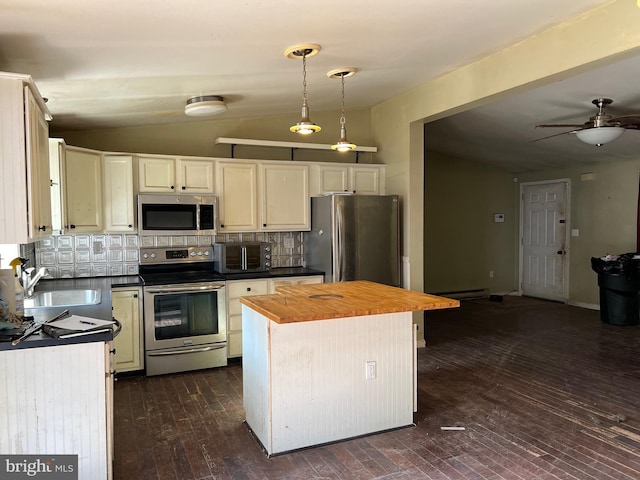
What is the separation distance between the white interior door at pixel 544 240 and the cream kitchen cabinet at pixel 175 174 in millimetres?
5879

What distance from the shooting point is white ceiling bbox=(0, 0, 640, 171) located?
2.28 meters

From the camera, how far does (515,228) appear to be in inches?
335

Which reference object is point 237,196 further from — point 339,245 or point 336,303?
point 336,303

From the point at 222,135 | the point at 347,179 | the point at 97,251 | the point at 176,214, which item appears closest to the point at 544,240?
the point at 347,179

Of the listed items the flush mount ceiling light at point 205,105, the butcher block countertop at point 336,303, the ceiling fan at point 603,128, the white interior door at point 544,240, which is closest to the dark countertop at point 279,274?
the butcher block countertop at point 336,303

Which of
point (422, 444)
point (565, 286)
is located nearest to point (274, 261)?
point (422, 444)

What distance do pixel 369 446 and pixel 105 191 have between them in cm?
316

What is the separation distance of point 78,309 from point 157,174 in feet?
6.24

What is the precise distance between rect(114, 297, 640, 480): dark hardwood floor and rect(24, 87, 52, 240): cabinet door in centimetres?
144

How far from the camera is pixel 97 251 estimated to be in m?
4.56

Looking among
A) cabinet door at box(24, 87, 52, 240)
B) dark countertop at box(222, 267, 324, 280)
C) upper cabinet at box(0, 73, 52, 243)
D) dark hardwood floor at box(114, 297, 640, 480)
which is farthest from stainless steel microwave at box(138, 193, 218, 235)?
upper cabinet at box(0, 73, 52, 243)

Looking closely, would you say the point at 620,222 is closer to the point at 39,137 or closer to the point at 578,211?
the point at 578,211

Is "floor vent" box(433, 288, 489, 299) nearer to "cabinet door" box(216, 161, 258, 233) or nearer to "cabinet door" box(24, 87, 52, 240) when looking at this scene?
"cabinet door" box(216, 161, 258, 233)

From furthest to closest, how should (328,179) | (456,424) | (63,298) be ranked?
1. (328,179)
2. (63,298)
3. (456,424)
